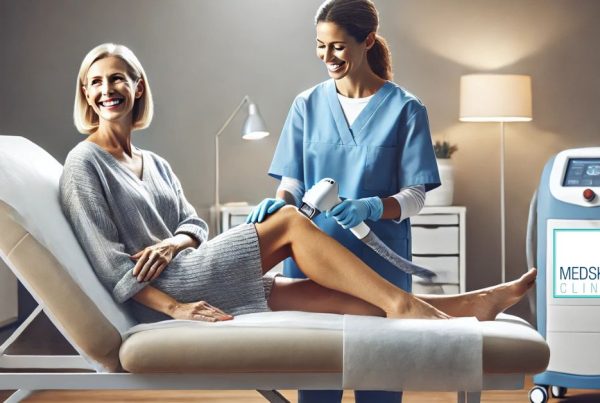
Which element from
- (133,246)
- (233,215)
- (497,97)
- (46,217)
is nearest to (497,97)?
(497,97)

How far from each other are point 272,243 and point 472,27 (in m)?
3.18

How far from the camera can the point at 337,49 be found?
2.16 metres

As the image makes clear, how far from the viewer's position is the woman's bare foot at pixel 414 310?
6.37ft

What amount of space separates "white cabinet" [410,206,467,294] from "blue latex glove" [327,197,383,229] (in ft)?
7.50

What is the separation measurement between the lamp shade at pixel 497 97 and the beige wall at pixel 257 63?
439mm

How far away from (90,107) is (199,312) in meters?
0.67

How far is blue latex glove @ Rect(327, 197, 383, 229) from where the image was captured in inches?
81.4

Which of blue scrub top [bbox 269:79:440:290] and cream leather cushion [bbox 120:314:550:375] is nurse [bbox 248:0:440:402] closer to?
blue scrub top [bbox 269:79:440:290]

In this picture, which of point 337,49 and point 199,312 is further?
point 337,49

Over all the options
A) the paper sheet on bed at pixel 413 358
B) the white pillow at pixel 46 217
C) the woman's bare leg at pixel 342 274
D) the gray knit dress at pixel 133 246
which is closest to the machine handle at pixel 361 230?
the woman's bare leg at pixel 342 274

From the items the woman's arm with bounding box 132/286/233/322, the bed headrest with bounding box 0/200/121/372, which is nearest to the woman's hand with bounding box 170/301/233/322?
the woman's arm with bounding box 132/286/233/322

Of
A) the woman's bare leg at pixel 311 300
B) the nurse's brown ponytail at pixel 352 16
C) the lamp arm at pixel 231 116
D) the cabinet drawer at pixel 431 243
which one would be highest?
the nurse's brown ponytail at pixel 352 16

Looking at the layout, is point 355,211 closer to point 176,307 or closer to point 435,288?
point 176,307

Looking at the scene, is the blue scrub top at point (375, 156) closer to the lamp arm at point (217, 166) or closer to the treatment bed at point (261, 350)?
the treatment bed at point (261, 350)
